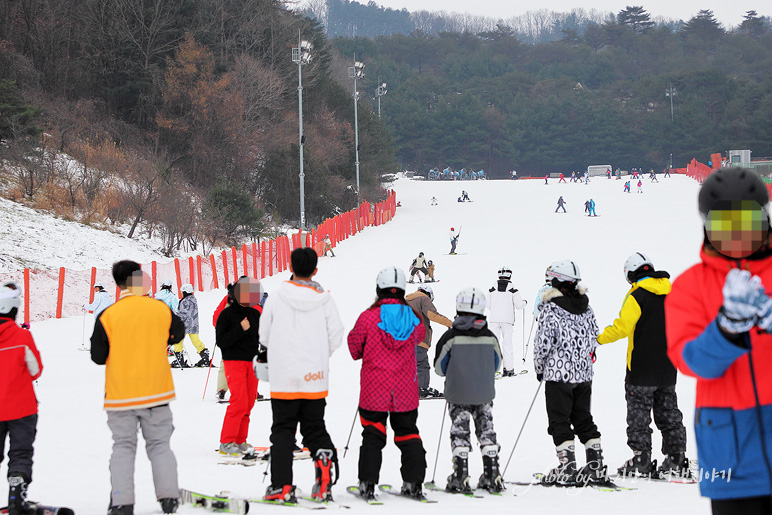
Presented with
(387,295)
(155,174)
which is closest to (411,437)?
(387,295)

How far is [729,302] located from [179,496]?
384cm

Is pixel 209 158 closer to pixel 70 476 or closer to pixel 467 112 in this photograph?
pixel 70 476

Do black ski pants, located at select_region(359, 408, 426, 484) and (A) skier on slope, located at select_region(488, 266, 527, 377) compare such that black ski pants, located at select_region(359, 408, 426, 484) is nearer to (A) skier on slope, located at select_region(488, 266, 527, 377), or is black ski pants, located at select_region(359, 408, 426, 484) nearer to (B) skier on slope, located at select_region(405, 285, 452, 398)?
(B) skier on slope, located at select_region(405, 285, 452, 398)

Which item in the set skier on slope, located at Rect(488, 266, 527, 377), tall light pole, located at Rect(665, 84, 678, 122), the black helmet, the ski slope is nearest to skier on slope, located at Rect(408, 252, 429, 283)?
the ski slope

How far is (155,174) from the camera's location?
1325 inches

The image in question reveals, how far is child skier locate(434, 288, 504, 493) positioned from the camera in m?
5.89

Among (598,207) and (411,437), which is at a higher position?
(598,207)

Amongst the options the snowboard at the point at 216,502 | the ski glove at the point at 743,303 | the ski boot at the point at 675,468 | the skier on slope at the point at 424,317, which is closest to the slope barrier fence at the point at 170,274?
the skier on slope at the point at 424,317

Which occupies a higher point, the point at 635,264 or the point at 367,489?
the point at 635,264

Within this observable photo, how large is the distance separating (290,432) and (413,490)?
950 millimetres

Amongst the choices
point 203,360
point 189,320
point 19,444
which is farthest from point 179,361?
point 19,444

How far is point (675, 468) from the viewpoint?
248 inches

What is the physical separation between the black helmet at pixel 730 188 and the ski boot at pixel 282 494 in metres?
3.44

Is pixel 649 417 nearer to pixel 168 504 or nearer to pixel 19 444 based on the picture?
pixel 168 504
